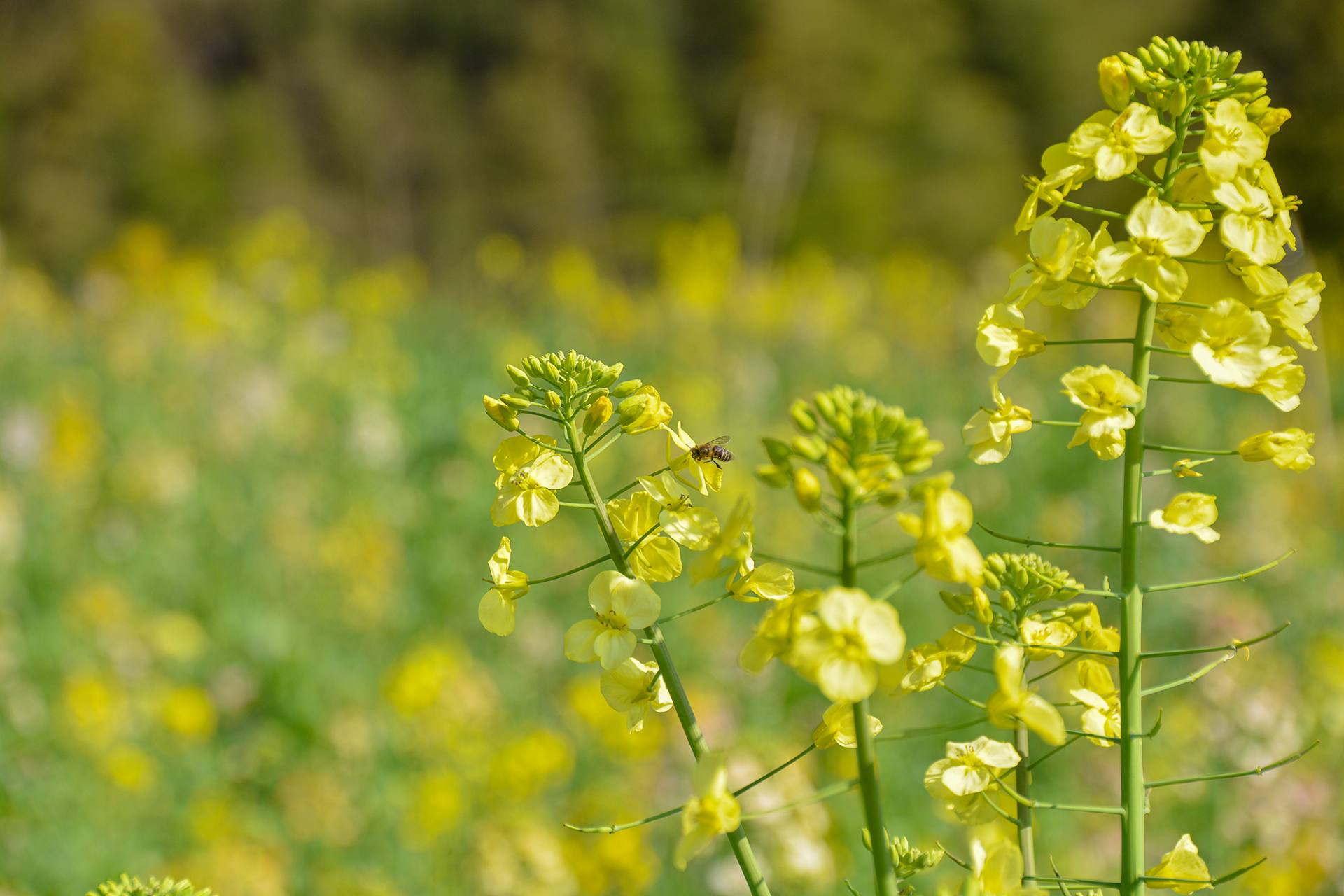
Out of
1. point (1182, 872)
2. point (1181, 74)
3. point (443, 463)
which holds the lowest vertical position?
point (1182, 872)

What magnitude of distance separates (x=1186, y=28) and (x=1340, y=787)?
8.64 m

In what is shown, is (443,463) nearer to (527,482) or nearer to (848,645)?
(527,482)

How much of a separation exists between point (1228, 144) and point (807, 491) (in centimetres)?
30

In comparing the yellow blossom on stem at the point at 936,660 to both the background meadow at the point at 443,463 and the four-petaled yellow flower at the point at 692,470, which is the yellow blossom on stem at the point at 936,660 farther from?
the background meadow at the point at 443,463

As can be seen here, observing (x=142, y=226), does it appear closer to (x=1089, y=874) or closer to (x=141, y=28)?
(x=141, y=28)

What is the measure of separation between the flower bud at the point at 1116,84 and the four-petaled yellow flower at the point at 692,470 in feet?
0.95

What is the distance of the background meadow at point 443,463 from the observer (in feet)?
7.66

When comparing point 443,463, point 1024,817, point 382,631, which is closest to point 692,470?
point 1024,817

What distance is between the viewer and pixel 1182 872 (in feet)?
1.83

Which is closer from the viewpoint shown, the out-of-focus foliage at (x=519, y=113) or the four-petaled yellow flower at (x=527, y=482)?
the four-petaled yellow flower at (x=527, y=482)

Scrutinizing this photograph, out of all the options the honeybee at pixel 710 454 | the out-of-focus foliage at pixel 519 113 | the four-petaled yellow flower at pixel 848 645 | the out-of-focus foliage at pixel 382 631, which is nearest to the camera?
the four-petaled yellow flower at pixel 848 645

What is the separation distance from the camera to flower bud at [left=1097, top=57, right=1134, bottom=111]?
1.95 ft

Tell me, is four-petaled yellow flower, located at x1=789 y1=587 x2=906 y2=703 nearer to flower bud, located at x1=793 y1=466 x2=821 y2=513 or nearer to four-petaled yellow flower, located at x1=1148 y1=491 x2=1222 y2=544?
flower bud, located at x1=793 y1=466 x2=821 y2=513

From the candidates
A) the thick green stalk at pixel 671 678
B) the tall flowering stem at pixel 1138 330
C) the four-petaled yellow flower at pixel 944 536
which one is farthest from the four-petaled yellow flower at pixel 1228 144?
the thick green stalk at pixel 671 678
